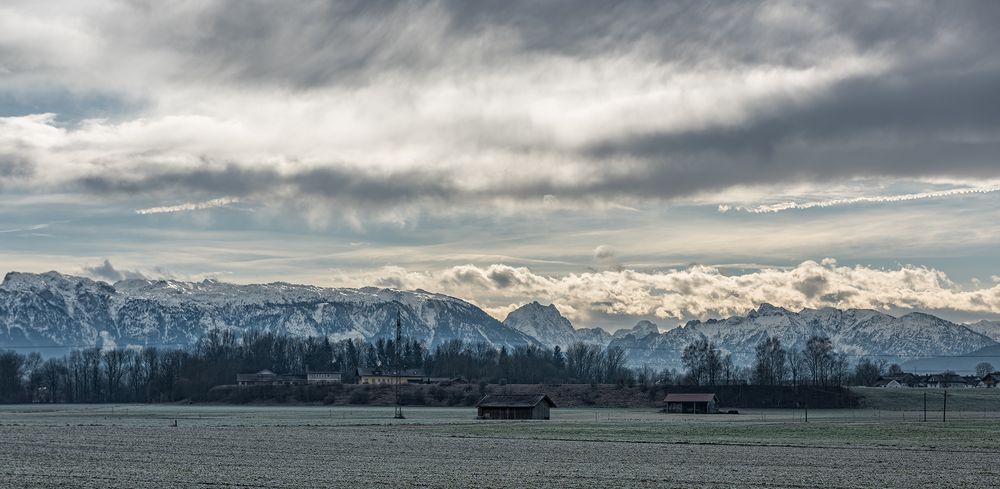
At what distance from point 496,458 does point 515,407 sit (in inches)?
3017

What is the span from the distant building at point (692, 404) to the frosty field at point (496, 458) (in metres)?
68.9

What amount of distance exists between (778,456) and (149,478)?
34.7 m

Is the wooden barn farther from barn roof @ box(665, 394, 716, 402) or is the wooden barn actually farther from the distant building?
barn roof @ box(665, 394, 716, 402)

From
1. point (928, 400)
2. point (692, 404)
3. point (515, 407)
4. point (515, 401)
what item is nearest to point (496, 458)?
point (515, 407)

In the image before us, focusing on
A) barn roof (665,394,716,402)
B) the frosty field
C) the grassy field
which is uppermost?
the frosty field

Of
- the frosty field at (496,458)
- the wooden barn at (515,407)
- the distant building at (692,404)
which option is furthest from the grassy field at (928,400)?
the frosty field at (496,458)

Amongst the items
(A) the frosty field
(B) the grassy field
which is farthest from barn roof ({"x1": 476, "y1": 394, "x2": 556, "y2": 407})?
(B) the grassy field

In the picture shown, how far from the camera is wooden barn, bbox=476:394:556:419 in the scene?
134 metres

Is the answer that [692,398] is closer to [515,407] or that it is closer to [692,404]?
[692,404]

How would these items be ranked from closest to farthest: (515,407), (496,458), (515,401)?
1. (496,458)
2. (515,407)
3. (515,401)

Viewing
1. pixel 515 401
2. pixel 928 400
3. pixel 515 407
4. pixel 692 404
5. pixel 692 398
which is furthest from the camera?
pixel 928 400

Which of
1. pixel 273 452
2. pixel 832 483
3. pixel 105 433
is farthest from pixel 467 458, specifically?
pixel 105 433

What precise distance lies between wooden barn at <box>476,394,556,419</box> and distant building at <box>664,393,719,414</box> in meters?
31.9

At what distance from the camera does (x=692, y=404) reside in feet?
531
